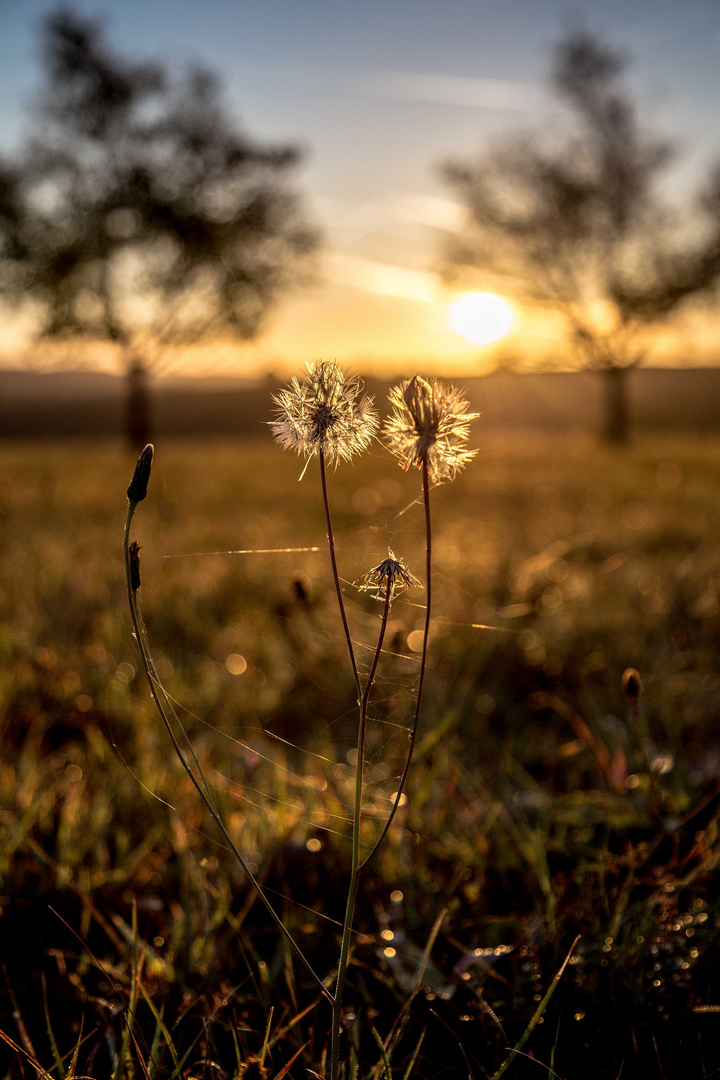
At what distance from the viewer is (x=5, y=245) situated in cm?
1834

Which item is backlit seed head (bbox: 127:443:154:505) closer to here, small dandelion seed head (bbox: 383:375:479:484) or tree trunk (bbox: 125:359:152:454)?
small dandelion seed head (bbox: 383:375:479:484)

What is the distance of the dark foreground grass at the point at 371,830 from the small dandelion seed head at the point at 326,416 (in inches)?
8.0

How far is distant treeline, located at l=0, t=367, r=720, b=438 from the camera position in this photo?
43375mm

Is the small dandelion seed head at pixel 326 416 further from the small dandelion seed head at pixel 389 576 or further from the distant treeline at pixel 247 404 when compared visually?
the distant treeline at pixel 247 404

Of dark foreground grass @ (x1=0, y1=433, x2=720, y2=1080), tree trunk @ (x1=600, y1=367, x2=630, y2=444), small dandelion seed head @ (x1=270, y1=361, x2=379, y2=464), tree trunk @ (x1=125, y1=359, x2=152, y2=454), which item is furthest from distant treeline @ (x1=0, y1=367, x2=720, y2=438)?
small dandelion seed head @ (x1=270, y1=361, x2=379, y2=464)

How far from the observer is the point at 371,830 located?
180cm

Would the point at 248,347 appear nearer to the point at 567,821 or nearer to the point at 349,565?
the point at 349,565

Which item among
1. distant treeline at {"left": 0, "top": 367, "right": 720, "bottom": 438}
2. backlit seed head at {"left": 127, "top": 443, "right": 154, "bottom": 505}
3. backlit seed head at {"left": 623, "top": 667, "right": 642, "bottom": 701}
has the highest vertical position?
distant treeline at {"left": 0, "top": 367, "right": 720, "bottom": 438}

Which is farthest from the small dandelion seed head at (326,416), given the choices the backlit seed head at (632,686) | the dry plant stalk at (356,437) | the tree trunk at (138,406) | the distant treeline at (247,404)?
the distant treeline at (247,404)

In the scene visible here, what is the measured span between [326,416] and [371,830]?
4.22 ft

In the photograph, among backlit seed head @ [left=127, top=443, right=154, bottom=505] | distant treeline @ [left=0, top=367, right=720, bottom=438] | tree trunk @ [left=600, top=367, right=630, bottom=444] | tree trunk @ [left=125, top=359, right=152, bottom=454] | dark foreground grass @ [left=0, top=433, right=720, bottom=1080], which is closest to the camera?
backlit seed head @ [left=127, top=443, right=154, bottom=505]

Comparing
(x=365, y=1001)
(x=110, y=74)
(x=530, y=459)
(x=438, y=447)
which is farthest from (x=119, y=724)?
(x=110, y=74)

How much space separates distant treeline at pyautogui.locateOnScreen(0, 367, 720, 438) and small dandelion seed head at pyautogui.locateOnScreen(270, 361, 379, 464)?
36506 millimetres

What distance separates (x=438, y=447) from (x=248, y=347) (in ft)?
71.1
